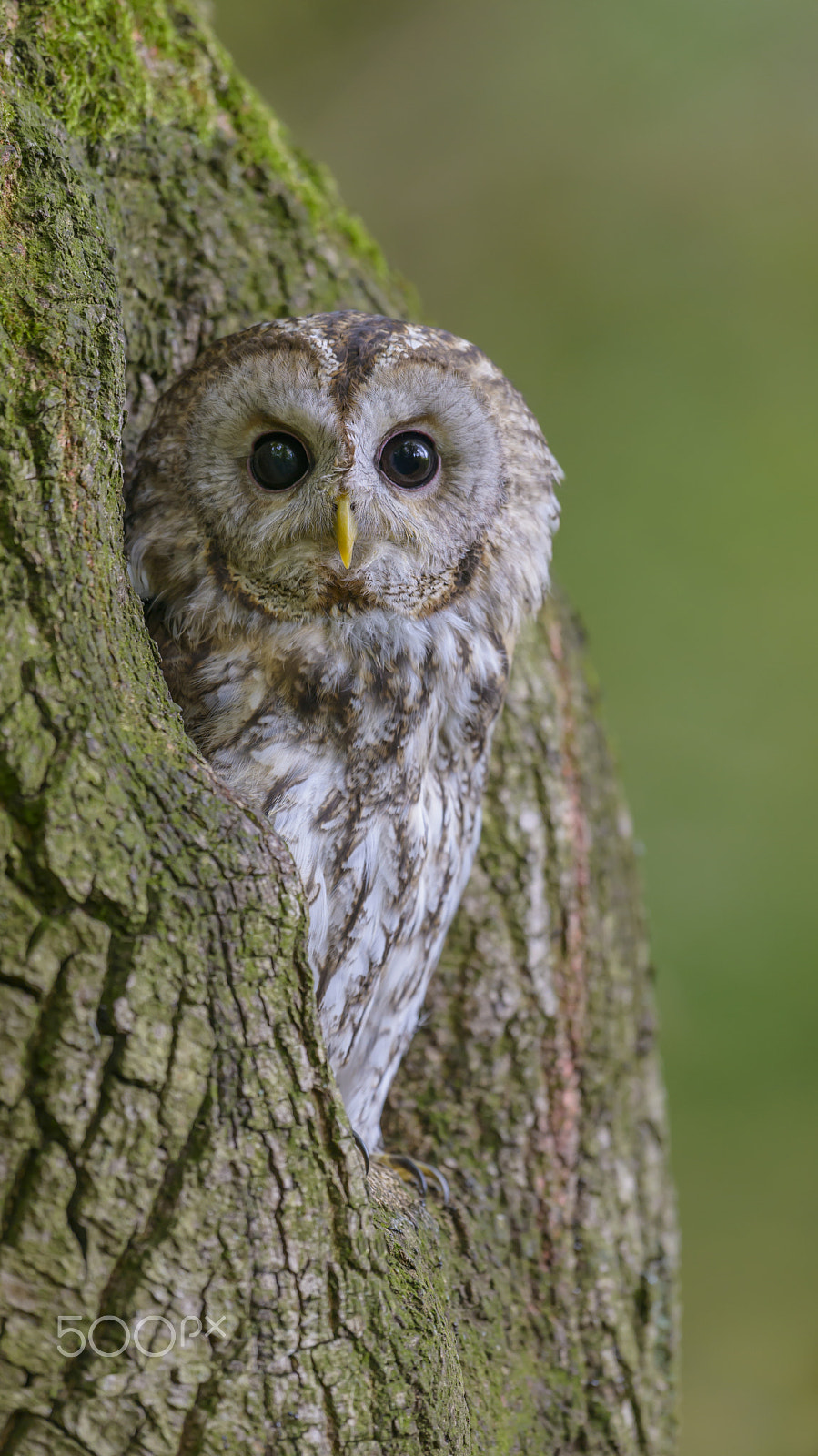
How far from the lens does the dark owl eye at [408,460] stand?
5.54 ft

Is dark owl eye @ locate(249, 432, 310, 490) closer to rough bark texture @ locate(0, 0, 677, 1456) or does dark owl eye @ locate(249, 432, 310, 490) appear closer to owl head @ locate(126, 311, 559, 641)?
owl head @ locate(126, 311, 559, 641)

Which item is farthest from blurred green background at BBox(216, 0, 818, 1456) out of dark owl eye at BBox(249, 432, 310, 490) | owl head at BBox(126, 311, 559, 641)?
dark owl eye at BBox(249, 432, 310, 490)

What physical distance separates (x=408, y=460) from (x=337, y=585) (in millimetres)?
228

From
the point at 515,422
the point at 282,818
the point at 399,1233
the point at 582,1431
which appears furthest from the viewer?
the point at 582,1431

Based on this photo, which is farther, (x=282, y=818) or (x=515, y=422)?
(x=515, y=422)

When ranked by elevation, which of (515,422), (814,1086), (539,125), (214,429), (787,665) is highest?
(539,125)

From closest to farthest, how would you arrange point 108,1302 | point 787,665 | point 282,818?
1. point 108,1302
2. point 282,818
3. point 787,665

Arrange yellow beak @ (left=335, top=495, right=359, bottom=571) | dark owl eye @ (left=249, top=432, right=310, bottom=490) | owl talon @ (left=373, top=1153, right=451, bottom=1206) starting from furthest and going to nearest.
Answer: owl talon @ (left=373, top=1153, right=451, bottom=1206) < dark owl eye @ (left=249, top=432, right=310, bottom=490) < yellow beak @ (left=335, top=495, right=359, bottom=571)

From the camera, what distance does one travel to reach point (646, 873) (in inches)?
169

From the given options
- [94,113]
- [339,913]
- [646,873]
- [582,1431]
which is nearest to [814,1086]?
[646,873]

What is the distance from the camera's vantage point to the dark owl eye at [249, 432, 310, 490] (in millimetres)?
1646

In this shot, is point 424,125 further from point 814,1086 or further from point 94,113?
point 814,1086

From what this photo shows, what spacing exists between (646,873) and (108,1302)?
135 inches

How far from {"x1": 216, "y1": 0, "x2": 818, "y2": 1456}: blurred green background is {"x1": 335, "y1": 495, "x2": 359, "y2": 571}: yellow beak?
2902 mm
